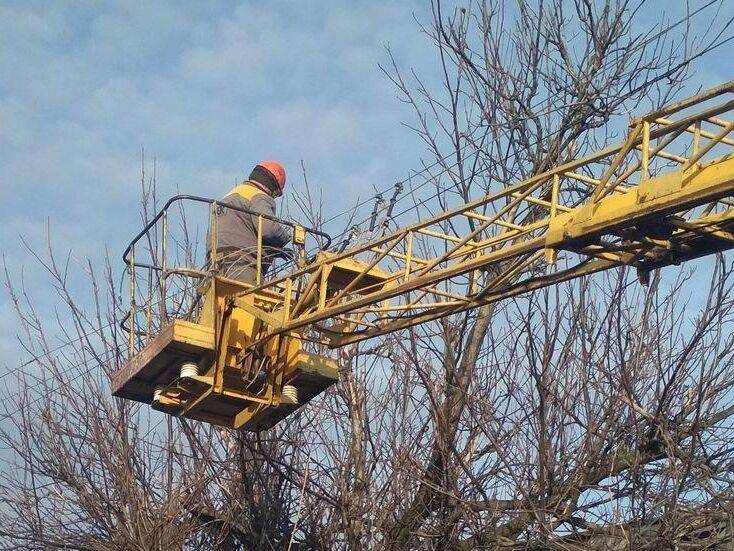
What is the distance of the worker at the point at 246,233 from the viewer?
9.59 meters

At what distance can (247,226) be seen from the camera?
974cm

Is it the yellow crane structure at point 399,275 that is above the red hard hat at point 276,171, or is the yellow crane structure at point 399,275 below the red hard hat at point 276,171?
below

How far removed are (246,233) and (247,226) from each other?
0.19 feet

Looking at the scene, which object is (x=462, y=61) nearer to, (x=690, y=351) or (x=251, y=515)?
(x=690, y=351)

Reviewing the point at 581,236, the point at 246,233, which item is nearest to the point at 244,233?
the point at 246,233

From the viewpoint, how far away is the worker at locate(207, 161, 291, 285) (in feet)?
31.4

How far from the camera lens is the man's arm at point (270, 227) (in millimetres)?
9516

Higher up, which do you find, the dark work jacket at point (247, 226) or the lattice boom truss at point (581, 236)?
the dark work jacket at point (247, 226)

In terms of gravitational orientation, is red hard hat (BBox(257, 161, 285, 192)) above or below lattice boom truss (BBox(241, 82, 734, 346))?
above

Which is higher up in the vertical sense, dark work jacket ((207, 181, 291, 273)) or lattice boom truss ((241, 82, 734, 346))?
dark work jacket ((207, 181, 291, 273))

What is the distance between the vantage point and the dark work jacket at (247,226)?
9.59m

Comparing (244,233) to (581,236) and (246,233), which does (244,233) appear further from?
(581,236)

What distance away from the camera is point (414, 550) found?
10492 millimetres

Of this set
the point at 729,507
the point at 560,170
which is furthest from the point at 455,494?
the point at 560,170
